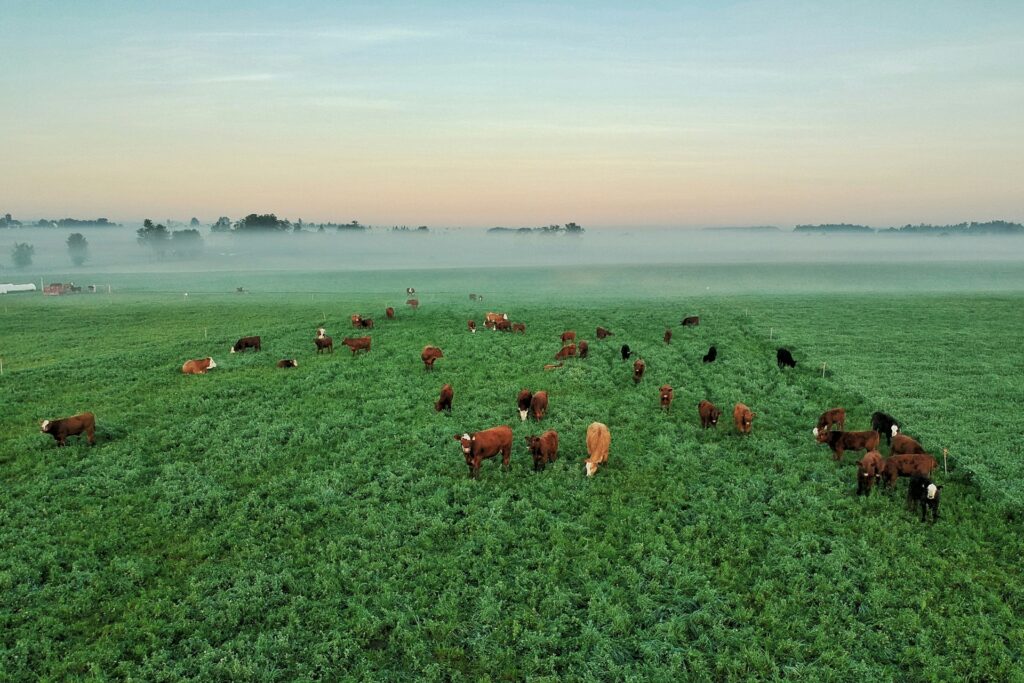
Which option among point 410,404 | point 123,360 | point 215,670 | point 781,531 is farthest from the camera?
point 123,360

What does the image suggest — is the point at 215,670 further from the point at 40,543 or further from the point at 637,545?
the point at 637,545

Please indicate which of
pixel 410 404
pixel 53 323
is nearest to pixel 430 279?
pixel 53 323

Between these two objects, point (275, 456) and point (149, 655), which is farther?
point (275, 456)

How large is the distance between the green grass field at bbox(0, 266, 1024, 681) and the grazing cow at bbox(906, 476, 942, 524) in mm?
407

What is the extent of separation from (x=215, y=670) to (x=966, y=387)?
1083 inches

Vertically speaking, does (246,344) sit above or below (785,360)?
below

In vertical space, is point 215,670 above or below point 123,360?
below

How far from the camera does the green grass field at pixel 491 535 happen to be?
345 inches

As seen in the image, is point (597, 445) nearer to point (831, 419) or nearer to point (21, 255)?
point (831, 419)

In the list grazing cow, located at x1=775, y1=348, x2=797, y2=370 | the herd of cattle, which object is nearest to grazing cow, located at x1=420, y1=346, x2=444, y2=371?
the herd of cattle

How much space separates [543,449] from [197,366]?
62.5 feet

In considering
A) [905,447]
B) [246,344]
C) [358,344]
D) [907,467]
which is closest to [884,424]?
A: [905,447]

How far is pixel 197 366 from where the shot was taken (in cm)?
2553

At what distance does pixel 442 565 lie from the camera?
35.9ft
